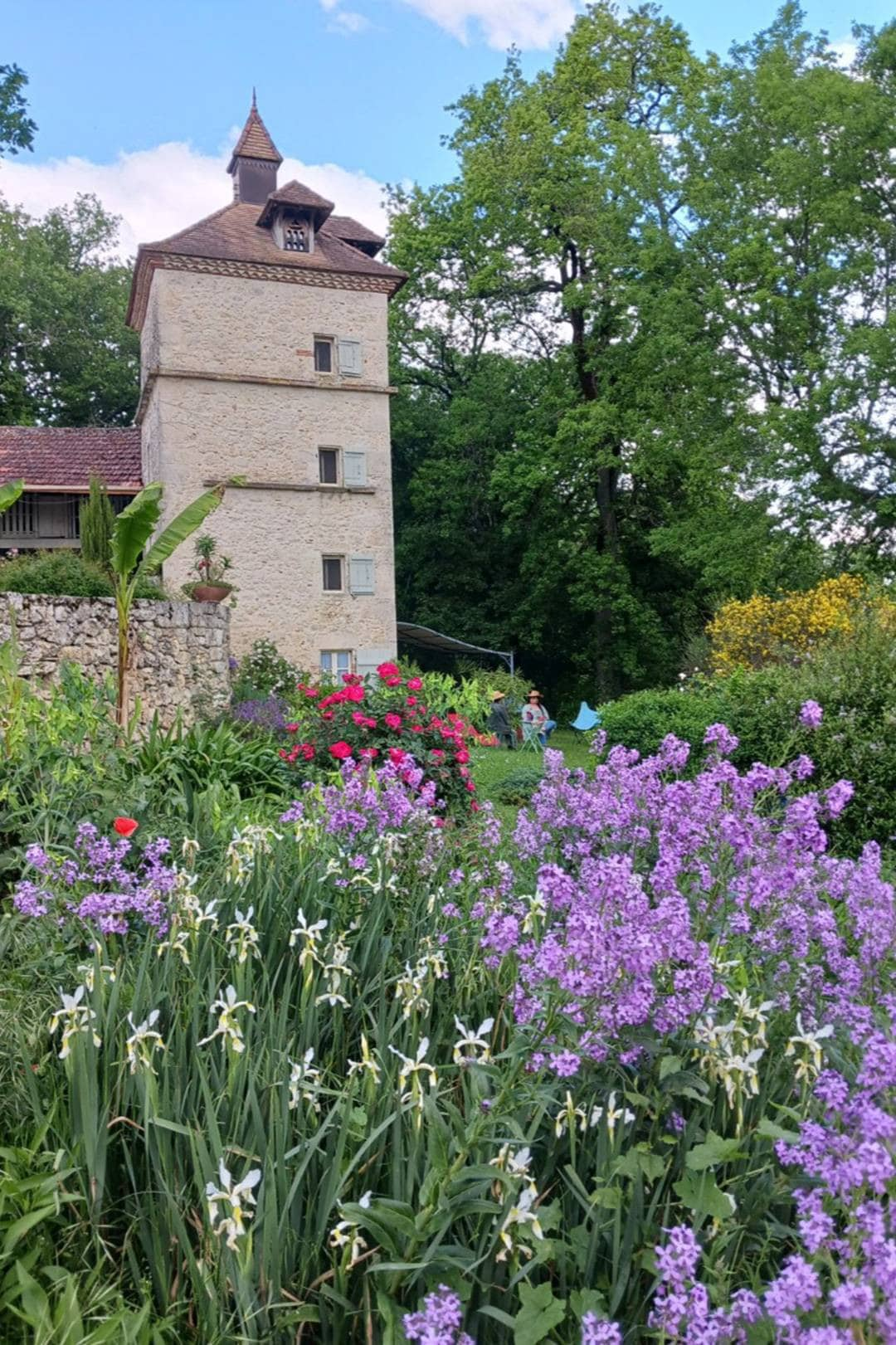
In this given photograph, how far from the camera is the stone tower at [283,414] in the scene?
2275 centimetres

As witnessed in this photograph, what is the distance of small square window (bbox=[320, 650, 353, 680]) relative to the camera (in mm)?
23344

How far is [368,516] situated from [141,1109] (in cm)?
2247

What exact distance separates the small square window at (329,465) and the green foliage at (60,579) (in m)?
8.04

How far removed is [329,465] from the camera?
24.3m

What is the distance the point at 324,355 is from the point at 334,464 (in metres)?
2.65

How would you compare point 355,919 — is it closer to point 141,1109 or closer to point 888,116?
point 141,1109

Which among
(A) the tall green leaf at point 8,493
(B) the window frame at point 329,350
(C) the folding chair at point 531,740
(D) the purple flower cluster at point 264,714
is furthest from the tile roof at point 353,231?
(A) the tall green leaf at point 8,493

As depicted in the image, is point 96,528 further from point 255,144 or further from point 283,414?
point 255,144

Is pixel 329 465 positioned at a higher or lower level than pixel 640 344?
lower

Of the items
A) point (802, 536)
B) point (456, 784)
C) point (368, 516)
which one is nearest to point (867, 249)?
point (802, 536)

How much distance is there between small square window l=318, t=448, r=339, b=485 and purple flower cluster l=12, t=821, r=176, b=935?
21093 millimetres

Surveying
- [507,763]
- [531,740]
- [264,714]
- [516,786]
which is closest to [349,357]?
[531,740]

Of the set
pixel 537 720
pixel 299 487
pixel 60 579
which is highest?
pixel 299 487

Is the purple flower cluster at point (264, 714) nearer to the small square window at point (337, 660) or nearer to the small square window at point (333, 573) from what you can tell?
the small square window at point (337, 660)
